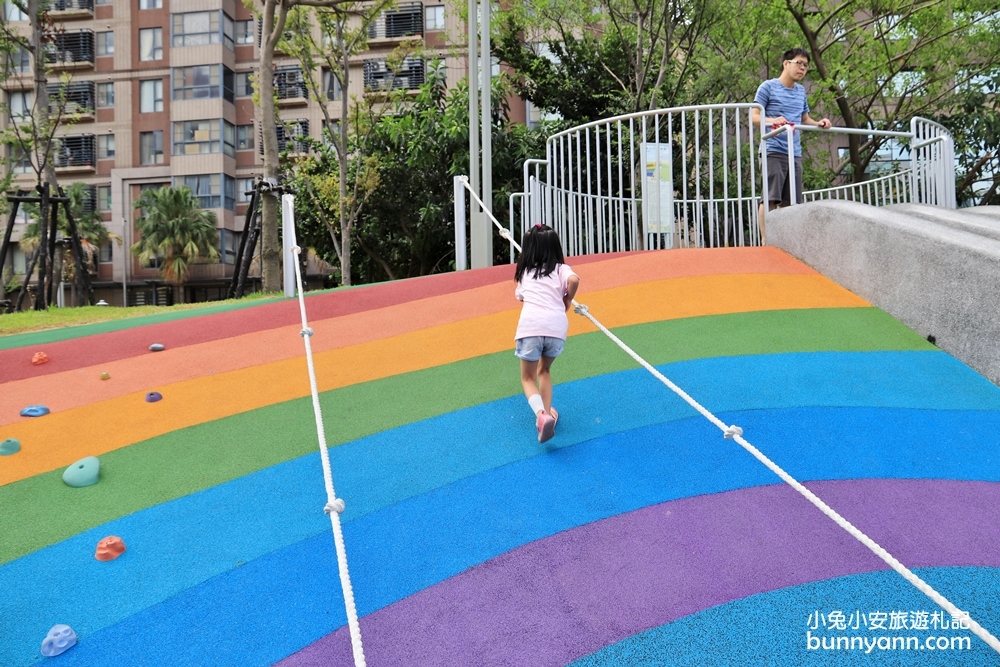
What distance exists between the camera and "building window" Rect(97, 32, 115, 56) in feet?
128

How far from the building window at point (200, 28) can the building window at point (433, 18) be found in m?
10.2

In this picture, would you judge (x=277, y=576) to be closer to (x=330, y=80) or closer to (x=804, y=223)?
(x=804, y=223)

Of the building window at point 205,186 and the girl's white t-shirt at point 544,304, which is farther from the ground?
the building window at point 205,186

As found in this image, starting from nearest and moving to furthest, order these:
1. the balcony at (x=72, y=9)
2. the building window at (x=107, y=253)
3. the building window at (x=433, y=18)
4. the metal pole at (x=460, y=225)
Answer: the metal pole at (x=460, y=225)
the building window at (x=433, y=18)
the balcony at (x=72, y=9)
the building window at (x=107, y=253)

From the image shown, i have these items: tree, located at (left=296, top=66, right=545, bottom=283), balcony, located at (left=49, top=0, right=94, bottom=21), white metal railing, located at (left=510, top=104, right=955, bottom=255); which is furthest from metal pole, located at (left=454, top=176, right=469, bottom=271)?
balcony, located at (left=49, top=0, right=94, bottom=21)

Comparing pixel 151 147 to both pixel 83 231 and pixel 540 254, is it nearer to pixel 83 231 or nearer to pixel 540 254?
pixel 83 231

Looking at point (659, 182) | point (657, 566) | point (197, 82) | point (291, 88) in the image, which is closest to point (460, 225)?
point (659, 182)

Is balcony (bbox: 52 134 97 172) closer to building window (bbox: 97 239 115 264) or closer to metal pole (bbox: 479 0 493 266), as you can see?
building window (bbox: 97 239 115 264)

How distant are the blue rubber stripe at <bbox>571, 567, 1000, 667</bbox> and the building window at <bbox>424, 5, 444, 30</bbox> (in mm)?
35609

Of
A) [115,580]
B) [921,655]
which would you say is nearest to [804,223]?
[921,655]

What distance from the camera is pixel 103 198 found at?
39719 mm

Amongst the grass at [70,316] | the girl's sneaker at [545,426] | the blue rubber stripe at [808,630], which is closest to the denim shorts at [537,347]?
the girl's sneaker at [545,426]

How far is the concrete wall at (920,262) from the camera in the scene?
5.13 meters

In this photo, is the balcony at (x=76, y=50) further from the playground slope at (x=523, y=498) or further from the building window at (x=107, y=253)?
the playground slope at (x=523, y=498)
